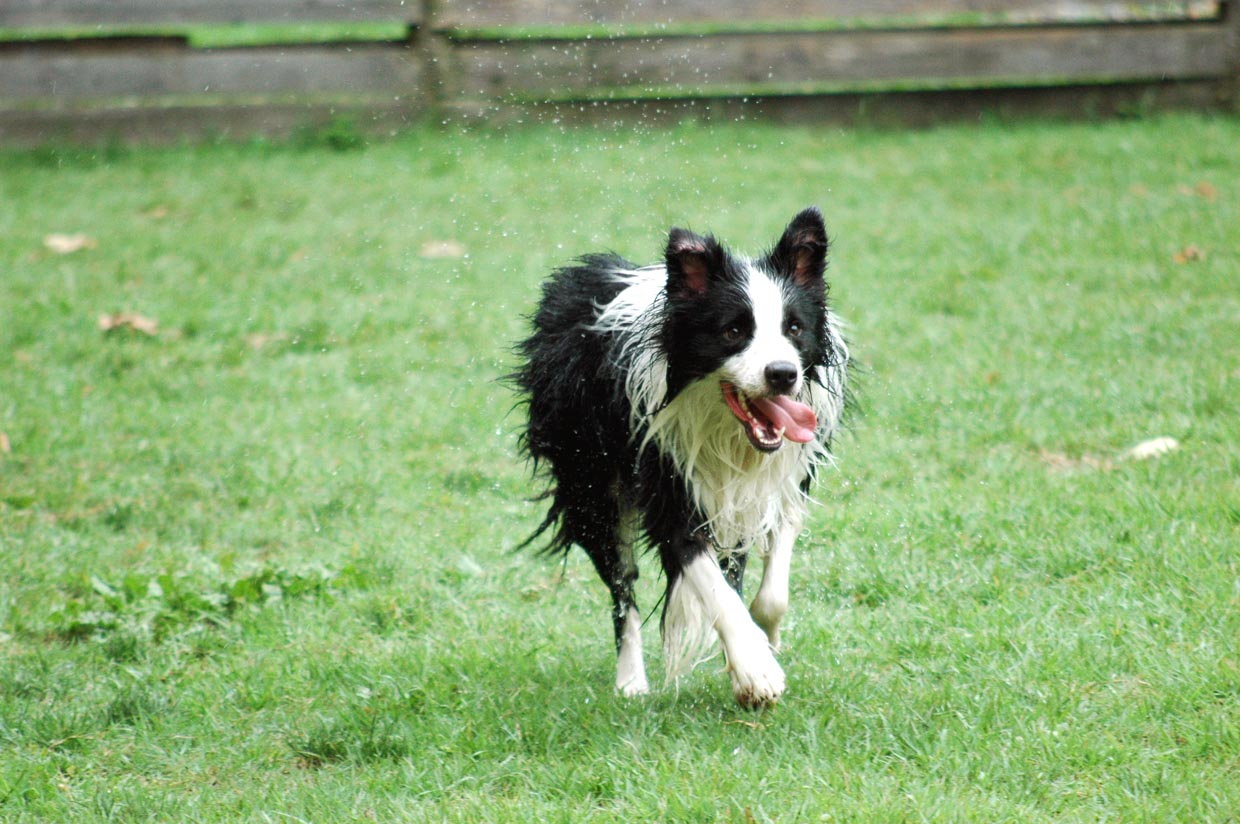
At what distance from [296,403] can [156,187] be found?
172 inches

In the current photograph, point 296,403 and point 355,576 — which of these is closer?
point 355,576

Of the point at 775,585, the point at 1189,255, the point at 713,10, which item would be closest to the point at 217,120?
the point at 713,10

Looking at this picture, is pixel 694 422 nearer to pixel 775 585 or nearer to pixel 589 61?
pixel 775 585

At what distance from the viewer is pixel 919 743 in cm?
329

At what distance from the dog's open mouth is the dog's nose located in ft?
0.16

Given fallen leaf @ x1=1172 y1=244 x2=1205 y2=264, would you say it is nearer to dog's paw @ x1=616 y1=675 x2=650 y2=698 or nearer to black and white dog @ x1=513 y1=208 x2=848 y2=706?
black and white dog @ x1=513 y1=208 x2=848 y2=706

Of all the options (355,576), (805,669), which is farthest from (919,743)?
(355,576)

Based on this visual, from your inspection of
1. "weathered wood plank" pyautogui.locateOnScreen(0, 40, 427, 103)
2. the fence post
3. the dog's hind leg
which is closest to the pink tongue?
the dog's hind leg

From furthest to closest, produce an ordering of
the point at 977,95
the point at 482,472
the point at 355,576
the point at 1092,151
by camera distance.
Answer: the point at 977,95 < the point at 1092,151 < the point at 482,472 < the point at 355,576

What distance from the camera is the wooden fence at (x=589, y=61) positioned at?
10547 millimetres

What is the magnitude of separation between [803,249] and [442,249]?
5.44m

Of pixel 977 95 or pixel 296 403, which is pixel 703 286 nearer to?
pixel 296 403

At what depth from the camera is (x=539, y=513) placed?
5.17 meters

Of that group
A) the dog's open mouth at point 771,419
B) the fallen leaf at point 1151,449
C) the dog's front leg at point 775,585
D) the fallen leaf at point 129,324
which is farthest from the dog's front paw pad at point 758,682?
the fallen leaf at point 129,324
